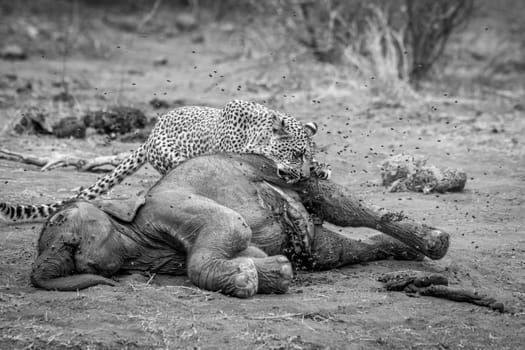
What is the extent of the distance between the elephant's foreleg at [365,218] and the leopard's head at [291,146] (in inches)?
6.1

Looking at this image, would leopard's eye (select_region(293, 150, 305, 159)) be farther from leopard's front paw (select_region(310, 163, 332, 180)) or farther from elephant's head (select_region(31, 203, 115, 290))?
elephant's head (select_region(31, 203, 115, 290))

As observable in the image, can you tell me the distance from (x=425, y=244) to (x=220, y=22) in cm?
1507

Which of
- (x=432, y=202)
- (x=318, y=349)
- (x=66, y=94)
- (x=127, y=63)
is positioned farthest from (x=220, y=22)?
(x=318, y=349)

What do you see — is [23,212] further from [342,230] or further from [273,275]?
[273,275]

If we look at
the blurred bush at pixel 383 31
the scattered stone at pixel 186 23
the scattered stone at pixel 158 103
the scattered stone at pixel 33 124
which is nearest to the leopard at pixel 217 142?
the scattered stone at pixel 33 124

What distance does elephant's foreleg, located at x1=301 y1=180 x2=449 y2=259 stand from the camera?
5.78 m

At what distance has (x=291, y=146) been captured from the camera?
6.57m

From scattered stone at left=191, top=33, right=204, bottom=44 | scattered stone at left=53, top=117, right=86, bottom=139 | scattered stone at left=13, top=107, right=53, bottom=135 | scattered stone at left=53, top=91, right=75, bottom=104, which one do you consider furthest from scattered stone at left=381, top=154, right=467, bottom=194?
scattered stone at left=191, top=33, right=204, bottom=44

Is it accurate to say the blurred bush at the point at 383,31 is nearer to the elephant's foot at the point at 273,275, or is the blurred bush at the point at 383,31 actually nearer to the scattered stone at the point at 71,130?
the scattered stone at the point at 71,130

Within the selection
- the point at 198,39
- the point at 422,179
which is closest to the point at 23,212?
the point at 422,179

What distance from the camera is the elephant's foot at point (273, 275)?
4.98 metres

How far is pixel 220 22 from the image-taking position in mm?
20266

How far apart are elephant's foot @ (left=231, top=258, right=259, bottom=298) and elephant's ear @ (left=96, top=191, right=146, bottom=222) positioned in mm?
760

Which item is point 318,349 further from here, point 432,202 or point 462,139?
point 462,139
